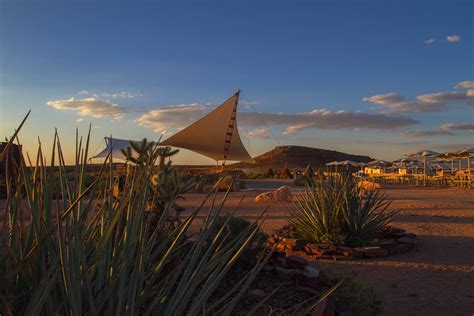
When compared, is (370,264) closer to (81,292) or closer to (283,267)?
(283,267)

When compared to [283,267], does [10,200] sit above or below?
above

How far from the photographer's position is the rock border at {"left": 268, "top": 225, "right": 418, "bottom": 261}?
20.1ft

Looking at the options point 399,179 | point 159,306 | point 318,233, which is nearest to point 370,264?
point 318,233

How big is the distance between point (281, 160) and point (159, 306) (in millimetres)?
88564

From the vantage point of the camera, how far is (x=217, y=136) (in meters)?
28.3

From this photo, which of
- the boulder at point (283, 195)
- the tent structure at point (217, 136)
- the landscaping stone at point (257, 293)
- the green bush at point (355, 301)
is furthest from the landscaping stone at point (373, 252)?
the tent structure at point (217, 136)

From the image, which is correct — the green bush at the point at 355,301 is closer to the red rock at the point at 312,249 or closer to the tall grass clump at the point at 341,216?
the red rock at the point at 312,249

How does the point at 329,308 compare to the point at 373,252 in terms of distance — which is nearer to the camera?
the point at 329,308

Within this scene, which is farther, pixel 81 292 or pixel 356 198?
pixel 356 198

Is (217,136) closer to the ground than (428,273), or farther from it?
farther from it

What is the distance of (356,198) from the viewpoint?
670 centimetres

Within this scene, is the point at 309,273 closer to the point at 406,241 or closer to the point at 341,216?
the point at 341,216

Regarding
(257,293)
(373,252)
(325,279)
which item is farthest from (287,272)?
(373,252)

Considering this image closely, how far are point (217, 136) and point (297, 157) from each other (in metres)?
64.9
